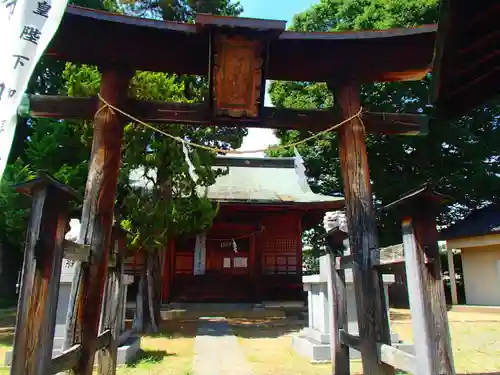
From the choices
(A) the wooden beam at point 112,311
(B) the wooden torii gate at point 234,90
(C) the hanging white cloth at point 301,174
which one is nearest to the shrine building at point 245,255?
(C) the hanging white cloth at point 301,174

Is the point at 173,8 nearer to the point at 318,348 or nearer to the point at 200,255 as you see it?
the point at 200,255

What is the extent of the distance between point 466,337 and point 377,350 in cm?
592

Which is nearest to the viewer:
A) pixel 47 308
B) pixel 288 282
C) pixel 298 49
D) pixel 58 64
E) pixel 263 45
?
pixel 47 308

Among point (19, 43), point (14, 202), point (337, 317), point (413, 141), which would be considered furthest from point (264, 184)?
point (19, 43)

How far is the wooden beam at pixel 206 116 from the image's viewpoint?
188 inches

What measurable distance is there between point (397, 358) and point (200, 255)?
996 centimetres

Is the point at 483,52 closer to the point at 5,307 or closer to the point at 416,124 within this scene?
the point at 416,124

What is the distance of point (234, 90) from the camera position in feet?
15.8

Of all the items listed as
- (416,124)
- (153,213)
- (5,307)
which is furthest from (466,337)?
(5,307)

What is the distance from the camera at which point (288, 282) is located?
557 inches

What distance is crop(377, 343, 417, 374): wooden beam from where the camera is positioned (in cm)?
335

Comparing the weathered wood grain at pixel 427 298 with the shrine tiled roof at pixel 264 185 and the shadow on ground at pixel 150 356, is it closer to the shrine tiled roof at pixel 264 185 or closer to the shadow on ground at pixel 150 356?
the shadow on ground at pixel 150 356

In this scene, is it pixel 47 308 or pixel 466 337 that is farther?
pixel 466 337

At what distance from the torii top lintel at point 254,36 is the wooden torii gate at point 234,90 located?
1cm
